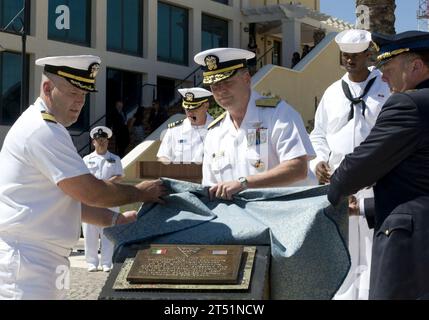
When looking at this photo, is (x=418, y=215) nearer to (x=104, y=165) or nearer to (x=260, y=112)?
(x=260, y=112)

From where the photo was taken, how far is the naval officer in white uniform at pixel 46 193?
3.91 metres

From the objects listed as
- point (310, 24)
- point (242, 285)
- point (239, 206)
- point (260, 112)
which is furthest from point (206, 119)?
point (310, 24)

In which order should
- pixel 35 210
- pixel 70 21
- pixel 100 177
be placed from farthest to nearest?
pixel 70 21, pixel 100 177, pixel 35 210

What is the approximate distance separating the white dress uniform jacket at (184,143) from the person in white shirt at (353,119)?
3.11 m

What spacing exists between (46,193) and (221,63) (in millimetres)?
1497

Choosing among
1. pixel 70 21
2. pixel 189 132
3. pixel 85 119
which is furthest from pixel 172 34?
pixel 189 132

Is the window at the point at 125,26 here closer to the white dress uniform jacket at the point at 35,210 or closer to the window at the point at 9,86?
the window at the point at 9,86

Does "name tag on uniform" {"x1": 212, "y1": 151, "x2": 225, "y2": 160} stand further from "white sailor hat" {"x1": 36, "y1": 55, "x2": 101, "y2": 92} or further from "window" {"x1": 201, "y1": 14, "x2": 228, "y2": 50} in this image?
"window" {"x1": 201, "y1": 14, "x2": 228, "y2": 50}

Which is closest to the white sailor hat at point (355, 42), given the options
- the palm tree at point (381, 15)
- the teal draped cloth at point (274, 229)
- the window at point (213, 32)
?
the teal draped cloth at point (274, 229)

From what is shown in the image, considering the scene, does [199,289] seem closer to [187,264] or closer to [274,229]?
[187,264]

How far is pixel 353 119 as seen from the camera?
19.9 feet

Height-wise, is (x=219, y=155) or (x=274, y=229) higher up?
(x=219, y=155)

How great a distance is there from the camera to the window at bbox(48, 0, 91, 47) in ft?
71.2

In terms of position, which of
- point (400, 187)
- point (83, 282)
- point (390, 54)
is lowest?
point (83, 282)
